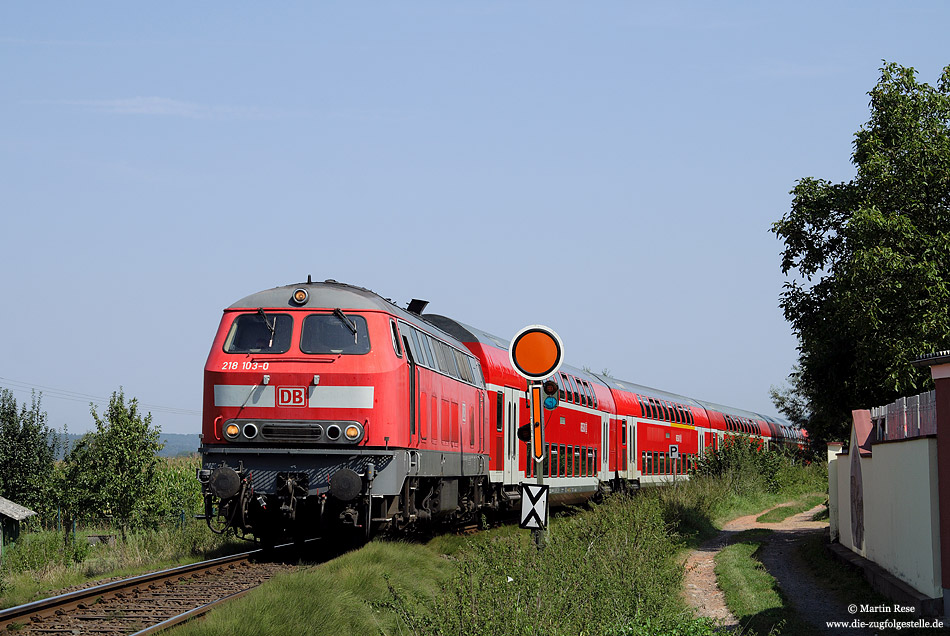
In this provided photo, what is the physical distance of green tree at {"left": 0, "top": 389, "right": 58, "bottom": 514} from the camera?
171 feet

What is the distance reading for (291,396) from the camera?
47.4 feet

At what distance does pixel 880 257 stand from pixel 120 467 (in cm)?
2581

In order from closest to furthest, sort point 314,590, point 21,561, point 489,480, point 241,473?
1. point 314,590
2. point 241,473
3. point 489,480
4. point 21,561

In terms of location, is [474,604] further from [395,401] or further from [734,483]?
[734,483]

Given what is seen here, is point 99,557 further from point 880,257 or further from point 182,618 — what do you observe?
point 880,257

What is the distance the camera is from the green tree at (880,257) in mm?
19328

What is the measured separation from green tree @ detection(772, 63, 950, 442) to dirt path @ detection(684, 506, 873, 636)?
358 cm

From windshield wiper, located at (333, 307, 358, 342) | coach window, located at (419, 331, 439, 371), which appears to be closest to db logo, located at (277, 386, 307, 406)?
windshield wiper, located at (333, 307, 358, 342)

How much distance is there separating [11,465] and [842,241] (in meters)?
45.0

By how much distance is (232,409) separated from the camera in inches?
571

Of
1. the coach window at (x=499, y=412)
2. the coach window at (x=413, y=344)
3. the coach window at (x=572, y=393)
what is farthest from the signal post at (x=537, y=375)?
the coach window at (x=572, y=393)

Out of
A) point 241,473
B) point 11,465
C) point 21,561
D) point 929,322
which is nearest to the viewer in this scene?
point 241,473

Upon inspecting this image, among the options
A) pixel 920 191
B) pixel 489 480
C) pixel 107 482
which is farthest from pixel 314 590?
pixel 107 482

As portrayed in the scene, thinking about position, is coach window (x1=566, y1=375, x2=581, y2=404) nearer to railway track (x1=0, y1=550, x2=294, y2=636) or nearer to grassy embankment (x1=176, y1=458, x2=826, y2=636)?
grassy embankment (x1=176, y1=458, x2=826, y2=636)
